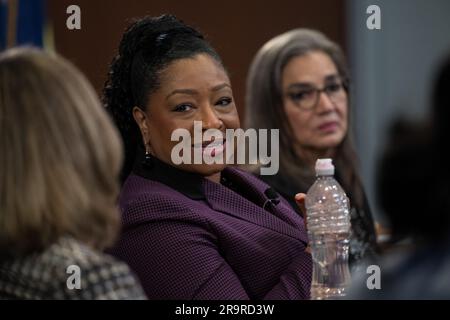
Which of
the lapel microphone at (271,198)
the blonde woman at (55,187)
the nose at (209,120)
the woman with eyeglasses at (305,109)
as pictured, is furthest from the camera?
the woman with eyeglasses at (305,109)

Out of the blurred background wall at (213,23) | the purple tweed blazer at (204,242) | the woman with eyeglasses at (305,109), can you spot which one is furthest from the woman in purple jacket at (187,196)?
the woman with eyeglasses at (305,109)

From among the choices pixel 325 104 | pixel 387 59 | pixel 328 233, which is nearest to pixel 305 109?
pixel 325 104

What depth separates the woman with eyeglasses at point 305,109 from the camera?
8.52ft

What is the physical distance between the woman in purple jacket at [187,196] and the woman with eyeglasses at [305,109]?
10.5 inches

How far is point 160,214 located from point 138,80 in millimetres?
374

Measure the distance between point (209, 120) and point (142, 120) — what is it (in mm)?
186

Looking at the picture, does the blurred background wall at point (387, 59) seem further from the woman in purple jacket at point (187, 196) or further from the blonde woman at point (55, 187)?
the blonde woman at point (55, 187)

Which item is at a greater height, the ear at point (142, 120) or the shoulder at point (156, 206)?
the ear at point (142, 120)

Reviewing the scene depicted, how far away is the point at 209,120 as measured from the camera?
2.19 m

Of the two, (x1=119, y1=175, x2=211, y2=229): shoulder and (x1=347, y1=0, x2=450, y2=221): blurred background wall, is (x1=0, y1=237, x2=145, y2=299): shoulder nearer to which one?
(x1=119, y1=175, x2=211, y2=229): shoulder

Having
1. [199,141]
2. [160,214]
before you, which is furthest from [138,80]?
[160,214]

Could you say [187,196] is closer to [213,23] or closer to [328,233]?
[328,233]

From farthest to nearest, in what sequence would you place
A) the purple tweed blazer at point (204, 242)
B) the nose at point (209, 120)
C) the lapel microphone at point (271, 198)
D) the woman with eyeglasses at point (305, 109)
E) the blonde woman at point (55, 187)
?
the woman with eyeglasses at point (305, 109)
the lapel microphone at point (271, 198)
the nose at point (209, 120)
the purple tweed blazer at point (204, 242)
the blonde woman at point (55, 187)

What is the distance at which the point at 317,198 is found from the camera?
7.62 feet
